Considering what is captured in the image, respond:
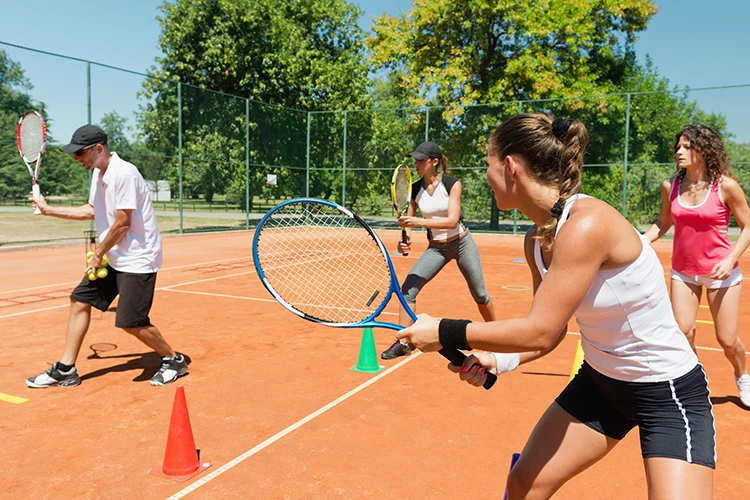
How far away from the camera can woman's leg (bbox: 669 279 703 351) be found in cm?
397

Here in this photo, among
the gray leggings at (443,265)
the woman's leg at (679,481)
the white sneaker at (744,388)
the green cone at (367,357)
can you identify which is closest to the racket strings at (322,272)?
the gray leggings at (443,265)

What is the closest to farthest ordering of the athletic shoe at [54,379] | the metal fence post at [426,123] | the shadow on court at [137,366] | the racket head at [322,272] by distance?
the athletic shoe at [54,379] < the shadow on court at [137,366] < the racket head at [322,272] < the metal fence post at [426,123]

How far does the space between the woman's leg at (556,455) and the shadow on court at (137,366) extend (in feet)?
11.5

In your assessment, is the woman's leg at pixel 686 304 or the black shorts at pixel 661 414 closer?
the black shorts at pixel 661 414

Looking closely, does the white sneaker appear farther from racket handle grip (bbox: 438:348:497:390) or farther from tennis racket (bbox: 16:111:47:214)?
tennis racket (bbox: 16:111:47:214)

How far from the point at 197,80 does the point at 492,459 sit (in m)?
23.4

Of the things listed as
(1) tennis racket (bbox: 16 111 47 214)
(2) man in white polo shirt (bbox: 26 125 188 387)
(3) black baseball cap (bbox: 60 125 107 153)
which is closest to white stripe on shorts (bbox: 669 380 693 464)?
(2) man in white polo shirt (bbox: 26 125 188 387)

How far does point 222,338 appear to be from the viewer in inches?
238

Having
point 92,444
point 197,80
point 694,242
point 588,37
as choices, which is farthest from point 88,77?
point 588,37

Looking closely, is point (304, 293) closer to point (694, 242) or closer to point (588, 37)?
point (694, 242)

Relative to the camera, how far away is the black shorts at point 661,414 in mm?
1905

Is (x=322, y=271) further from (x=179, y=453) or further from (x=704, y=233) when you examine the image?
(x=179, y=453)

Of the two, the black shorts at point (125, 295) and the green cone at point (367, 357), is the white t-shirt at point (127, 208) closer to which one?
the black shorts at point (125, 295)

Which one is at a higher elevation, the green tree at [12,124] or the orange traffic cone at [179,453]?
the green tree at [12,124]
